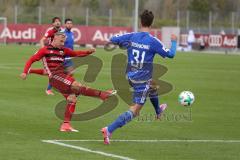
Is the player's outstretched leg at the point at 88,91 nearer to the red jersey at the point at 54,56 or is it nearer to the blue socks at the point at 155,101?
the red jersey at the point at 54,56

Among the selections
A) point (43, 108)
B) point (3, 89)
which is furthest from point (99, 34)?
point (43, 108)

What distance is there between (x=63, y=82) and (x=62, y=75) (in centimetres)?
21

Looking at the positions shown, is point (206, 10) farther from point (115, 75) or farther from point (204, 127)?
point (204, 127)

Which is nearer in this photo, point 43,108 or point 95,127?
point 95,127

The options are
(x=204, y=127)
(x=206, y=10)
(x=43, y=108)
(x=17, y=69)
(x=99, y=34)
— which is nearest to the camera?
(x=204, y=127)

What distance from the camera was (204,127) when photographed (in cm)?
1558

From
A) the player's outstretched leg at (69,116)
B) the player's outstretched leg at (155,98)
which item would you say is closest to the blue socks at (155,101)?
the player's outstretched leg at (155,98)

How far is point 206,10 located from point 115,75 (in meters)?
70.9

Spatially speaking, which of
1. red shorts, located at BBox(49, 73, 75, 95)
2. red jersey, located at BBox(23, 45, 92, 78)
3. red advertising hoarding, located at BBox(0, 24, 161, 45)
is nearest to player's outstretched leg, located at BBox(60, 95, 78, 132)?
red shorts, located at BBox(49, 73, 75, 95)

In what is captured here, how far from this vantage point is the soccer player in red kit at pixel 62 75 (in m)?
14.2

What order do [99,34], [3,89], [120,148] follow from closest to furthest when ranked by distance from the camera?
[120,148] → [3,89] → [99,34]

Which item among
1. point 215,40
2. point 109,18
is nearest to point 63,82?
point 215,40

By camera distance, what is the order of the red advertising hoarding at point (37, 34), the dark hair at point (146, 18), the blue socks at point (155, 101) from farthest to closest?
1. the red advertising hoarding at point (37, 34)
2. the blue socks at point (155, 101)
3. the dark hair at point (146, 18)

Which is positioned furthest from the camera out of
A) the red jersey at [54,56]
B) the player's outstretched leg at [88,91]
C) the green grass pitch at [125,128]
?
the red jersey at [54,56]
